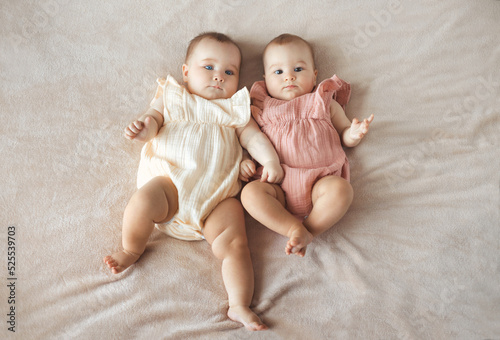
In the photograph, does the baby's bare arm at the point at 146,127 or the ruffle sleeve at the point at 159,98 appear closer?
the baby's bare arm at the point at 146,127

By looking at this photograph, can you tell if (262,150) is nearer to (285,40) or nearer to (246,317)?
(285,40)

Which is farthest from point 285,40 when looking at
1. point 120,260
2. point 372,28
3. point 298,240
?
point 120,260

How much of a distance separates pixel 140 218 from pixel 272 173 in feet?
1.50

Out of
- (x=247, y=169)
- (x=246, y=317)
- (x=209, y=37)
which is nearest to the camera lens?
(x=246, y=317)

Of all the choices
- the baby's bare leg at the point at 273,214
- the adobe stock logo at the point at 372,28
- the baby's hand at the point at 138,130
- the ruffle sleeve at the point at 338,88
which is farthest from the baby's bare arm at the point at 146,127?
the adobe stock logo at the point at 372,28

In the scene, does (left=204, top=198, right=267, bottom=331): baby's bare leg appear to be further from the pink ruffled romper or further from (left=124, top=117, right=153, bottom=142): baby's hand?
(left=124, top=117, right=153, bottom=142): baby's hand

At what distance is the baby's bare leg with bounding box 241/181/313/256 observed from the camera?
1224mm

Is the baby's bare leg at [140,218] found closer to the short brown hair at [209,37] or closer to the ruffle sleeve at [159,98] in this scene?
the ruffle sleeve at [159,98]

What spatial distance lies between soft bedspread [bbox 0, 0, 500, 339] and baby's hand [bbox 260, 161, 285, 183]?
0.60ft

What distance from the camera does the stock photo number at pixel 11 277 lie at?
3.98 feet

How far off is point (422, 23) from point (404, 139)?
20.0 inches

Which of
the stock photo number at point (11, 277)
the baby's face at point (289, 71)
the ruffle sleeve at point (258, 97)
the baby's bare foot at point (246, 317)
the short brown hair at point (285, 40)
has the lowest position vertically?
the baby's bare foot at point (246, 317)

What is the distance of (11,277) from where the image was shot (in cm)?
129

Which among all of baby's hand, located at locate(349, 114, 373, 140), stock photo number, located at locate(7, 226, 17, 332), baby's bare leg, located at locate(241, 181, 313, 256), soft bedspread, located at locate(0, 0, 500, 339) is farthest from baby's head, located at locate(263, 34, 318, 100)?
stock photo number, located at locate(7, 226, 17, 332)
